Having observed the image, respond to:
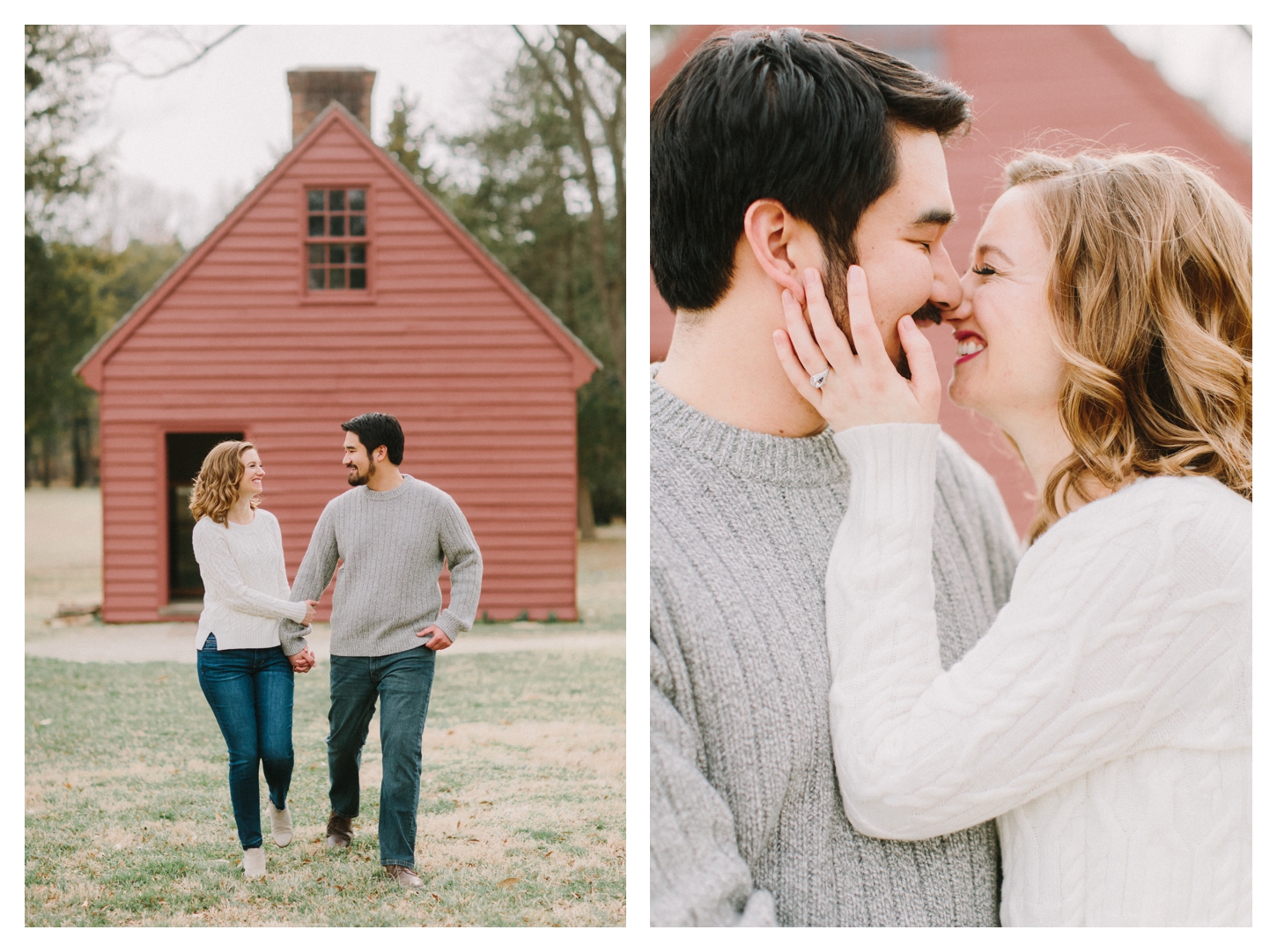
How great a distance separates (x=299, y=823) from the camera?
7.33ft

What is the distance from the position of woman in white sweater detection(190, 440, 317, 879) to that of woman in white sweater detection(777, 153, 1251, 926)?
131cm

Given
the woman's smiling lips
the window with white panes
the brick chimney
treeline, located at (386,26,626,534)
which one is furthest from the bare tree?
the woman's smiling lips

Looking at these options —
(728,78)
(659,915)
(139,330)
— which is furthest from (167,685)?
(728,78)

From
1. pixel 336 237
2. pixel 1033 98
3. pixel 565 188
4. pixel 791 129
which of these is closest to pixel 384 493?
pixel 791 129

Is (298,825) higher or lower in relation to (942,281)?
lower

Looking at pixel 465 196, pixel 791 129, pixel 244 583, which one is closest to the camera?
pixel 791 129

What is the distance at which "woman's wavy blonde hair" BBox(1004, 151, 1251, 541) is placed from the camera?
151cm

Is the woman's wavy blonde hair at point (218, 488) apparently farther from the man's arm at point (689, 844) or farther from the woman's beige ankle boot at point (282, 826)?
the man's arm at point (689, 844)

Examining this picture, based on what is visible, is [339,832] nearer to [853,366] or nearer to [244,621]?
[244,621]

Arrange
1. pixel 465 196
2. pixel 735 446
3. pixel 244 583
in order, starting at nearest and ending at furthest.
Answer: pixel 735 446 → pixel 244 583 → pixel 465 196

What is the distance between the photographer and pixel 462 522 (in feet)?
7.39

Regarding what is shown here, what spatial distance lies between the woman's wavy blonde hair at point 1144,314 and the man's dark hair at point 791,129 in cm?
28

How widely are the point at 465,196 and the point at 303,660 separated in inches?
173

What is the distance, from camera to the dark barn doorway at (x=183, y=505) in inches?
94.7
